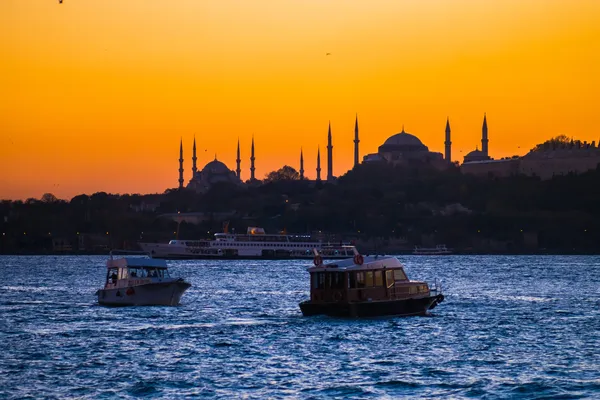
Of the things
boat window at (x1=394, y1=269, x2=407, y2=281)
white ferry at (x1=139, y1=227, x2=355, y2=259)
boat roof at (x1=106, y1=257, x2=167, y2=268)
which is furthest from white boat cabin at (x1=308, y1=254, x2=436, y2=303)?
white ferry at (x1=139, y1=227, x2=355, y2=259)

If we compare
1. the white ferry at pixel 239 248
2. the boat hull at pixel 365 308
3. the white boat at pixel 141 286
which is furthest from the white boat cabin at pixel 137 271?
the white ferry at pixel 239 248

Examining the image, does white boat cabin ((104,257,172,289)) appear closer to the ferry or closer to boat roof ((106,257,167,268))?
boat roof ((106,257,167,268))

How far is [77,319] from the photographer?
50.3 metres

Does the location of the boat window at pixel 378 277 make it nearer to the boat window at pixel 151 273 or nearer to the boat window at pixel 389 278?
the boat window at pixel 389 278

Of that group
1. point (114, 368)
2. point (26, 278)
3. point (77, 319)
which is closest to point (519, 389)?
point (114, 368)

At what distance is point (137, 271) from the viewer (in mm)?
55906

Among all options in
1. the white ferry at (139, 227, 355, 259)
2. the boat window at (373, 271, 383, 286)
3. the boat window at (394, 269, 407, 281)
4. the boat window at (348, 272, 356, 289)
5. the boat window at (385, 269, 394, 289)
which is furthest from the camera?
the white ferry at (139, 227, 355, 259)

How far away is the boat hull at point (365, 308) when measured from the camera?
47812mm

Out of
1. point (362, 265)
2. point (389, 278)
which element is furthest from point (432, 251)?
point (362, 265)

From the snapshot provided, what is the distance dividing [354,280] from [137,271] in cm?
1177

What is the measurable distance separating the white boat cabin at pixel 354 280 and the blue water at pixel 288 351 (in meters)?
0.85

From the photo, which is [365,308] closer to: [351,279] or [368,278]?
[368,278]

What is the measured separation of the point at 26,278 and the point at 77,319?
1681 inches

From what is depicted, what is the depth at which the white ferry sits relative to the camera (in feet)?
538
